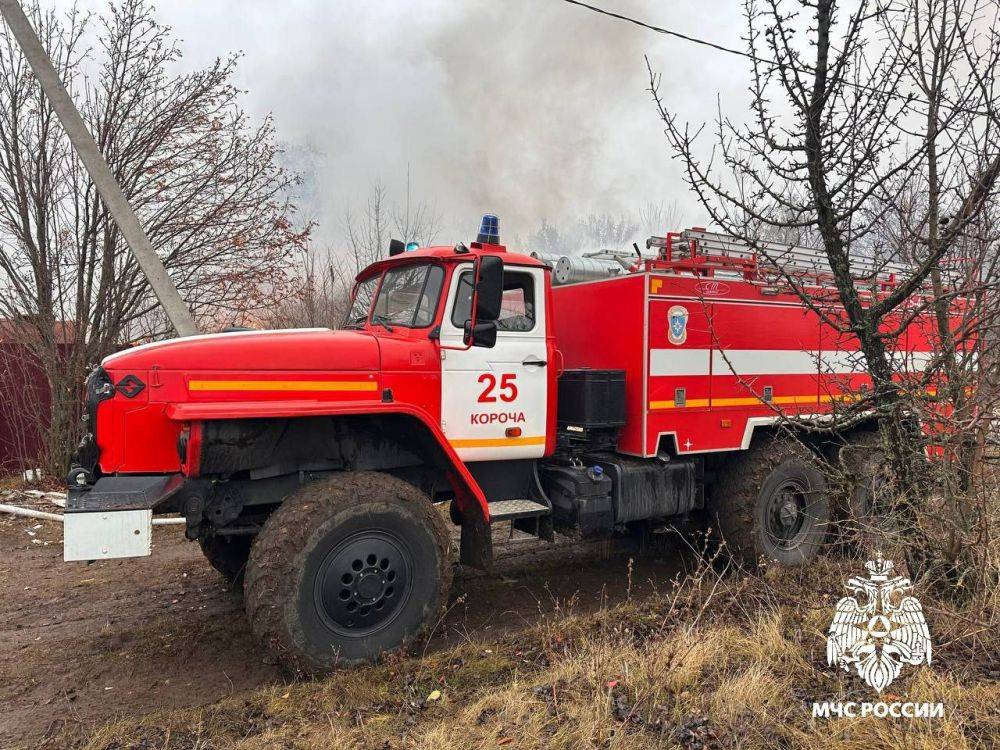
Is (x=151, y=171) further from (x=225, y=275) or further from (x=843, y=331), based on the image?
(x=843, y=331)

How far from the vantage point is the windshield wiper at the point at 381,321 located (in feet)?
16.0

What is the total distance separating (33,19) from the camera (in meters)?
9.12

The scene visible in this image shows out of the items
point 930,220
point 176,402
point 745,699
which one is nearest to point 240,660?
point 176,402

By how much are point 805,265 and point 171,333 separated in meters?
8.34

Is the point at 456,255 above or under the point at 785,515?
above

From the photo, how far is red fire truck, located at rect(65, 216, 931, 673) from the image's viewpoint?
3.78 m

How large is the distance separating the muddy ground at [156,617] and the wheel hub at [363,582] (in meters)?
0.36

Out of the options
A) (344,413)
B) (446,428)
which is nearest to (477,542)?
(446,428)

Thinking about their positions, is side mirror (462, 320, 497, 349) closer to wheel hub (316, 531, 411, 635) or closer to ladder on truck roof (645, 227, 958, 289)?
wheel hub (316, 531, 411, 635)

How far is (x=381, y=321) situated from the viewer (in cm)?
498

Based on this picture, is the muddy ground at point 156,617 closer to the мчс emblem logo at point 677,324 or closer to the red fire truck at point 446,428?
the red fire truck at point 446,428

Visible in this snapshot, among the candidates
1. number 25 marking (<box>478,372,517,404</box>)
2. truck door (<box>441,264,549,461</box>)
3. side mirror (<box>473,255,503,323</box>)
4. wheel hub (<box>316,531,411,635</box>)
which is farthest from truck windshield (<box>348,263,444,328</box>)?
wheel hub (<box>316,531,411,635</box>)

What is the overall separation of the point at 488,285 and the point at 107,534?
8.44ft

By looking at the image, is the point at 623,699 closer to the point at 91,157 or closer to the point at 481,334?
the point at 481,334
